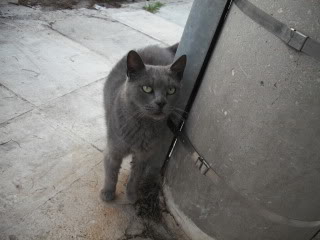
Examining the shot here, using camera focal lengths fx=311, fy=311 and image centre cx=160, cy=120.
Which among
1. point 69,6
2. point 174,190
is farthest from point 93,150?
point 69,6

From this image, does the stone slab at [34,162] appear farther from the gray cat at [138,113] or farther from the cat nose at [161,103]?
the cat nose at [161,103]

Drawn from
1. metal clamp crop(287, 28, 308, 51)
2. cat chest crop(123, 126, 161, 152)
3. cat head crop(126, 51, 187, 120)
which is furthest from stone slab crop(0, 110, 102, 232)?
metal clamp crop(287, 28, 308, 51)

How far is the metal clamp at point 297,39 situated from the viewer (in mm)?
1176

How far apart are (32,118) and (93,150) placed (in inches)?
23.6

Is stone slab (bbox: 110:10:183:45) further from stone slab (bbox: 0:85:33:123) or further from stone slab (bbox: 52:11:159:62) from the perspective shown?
stone slab (bbox: 0:85:33:123)

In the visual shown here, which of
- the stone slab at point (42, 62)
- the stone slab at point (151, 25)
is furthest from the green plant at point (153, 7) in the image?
the stone slab at point (42, 62)

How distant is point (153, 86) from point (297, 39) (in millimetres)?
836

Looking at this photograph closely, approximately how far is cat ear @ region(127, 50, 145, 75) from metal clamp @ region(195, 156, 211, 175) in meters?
0.63

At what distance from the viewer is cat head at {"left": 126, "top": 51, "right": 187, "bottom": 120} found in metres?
1.76

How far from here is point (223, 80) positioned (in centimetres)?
155

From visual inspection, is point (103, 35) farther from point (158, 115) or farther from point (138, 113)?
point (158, 115)

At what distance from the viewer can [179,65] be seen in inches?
71.1

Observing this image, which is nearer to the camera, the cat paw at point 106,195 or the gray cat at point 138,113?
the gray cat at point 138,113

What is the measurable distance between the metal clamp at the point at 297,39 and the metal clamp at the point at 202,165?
0.80 metres
